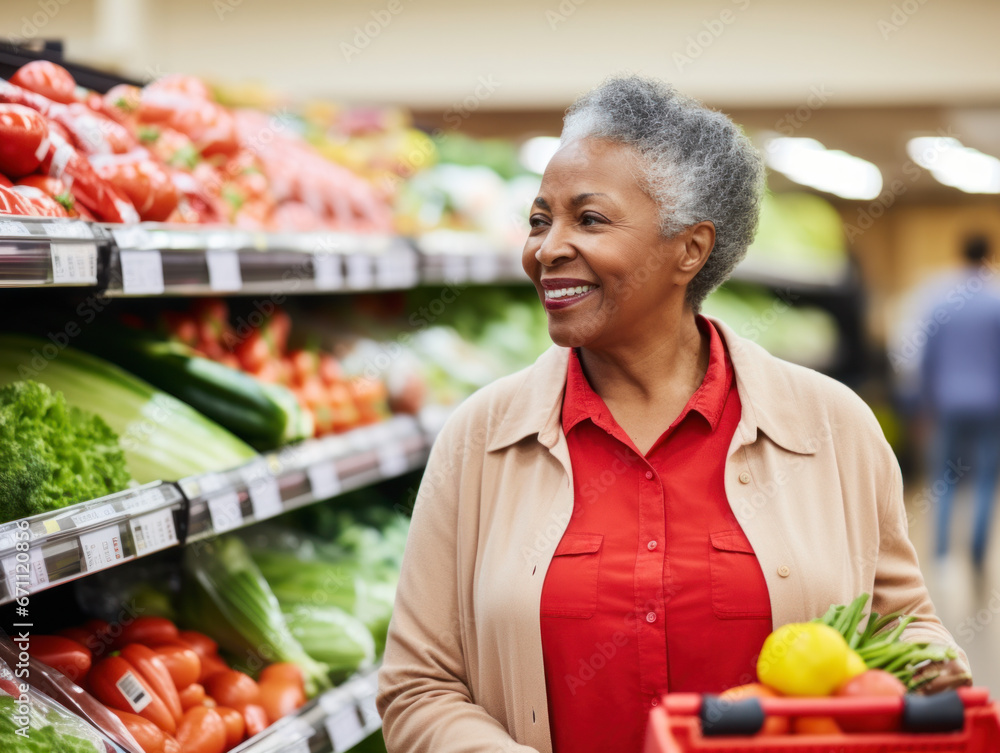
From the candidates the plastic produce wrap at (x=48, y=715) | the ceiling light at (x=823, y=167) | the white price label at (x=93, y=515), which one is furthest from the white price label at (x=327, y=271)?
the ceiling light at (x=823, y=167)

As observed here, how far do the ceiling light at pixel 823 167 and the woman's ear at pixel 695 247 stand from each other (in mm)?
5428

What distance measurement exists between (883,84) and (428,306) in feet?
11.4

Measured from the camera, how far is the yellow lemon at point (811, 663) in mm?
1135

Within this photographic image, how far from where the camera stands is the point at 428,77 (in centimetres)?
581

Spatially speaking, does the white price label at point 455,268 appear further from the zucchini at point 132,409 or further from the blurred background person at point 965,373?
the blurred background person at point 965,373

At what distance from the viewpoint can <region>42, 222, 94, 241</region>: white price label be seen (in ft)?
5.01

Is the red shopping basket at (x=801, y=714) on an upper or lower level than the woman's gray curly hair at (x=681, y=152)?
lower

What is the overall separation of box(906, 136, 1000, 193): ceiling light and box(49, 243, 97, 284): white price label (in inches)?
254

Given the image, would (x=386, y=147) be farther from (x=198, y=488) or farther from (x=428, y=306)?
(x=198, y=488)

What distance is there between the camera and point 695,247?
5.23ft
